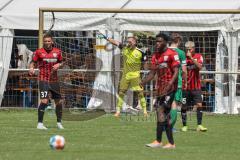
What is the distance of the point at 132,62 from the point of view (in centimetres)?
2327

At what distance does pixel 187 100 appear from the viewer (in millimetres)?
18656

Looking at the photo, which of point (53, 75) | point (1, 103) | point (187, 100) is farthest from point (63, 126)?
point (1, 103)

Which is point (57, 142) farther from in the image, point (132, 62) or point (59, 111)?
point (132, 62)

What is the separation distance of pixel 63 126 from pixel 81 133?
1962mm

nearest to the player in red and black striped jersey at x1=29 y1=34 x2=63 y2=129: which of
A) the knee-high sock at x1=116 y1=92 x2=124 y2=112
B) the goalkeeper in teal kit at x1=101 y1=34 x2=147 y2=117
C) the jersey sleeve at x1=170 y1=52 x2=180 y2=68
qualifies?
the jersey sleeve at x1=170 y1=52 x2=180 y2=68

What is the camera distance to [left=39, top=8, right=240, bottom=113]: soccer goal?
24688 mm

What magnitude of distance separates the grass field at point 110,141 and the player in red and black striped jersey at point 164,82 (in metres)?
0.40

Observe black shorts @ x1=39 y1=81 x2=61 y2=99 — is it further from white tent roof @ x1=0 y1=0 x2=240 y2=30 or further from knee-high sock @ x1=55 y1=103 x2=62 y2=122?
white tent roof @ x1=0 y1=0 x2=240 y2=30

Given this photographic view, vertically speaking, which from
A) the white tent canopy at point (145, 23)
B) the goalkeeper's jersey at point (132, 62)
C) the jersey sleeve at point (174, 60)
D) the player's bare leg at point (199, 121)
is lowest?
the player's bare leg at point (199, 121)

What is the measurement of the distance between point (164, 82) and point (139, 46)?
11223 mm

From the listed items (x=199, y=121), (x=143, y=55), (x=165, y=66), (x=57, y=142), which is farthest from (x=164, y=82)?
(x=143, y=55)

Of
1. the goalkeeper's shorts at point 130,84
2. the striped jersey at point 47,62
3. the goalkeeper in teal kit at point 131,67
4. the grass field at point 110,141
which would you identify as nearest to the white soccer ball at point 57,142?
the grass field at point 110,141

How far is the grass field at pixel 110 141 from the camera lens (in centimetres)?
1237

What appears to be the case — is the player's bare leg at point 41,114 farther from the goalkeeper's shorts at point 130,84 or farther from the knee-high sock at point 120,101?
the goalkeeper's shorts at point 130,84
